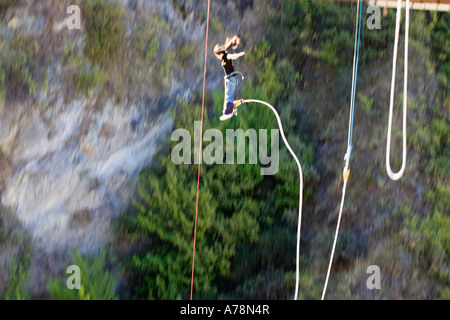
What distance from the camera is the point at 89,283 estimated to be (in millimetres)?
3248

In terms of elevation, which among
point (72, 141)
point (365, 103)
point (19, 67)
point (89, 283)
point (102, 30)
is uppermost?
point (102, 30)

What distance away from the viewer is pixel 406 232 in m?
3.28

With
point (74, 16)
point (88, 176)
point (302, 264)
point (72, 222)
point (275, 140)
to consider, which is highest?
point (74, 16)

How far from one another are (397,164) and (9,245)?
2.59 meters

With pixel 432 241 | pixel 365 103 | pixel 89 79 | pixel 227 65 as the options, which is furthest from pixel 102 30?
pixel 432 241

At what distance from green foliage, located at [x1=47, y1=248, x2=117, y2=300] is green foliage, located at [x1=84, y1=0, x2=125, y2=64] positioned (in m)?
1.30

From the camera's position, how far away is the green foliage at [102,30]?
11.0 feet

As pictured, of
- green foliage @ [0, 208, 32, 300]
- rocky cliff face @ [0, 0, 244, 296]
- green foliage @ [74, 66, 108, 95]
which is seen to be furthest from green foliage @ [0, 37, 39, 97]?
green foliage @ [0, 208, 32, 300]

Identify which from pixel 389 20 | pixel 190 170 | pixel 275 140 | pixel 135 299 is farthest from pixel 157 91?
pixel 389 20

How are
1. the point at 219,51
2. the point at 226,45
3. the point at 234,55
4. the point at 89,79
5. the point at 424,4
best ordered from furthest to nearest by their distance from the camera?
the point at 424,4
the point at 89,79
the point at 226,45
the point at 219,51
the point at 234,55

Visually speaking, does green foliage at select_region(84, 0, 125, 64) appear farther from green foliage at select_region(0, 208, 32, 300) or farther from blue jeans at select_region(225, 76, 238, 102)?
green foliage at select_region(0, 208, 32, 300)

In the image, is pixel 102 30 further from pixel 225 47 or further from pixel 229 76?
pixel 229 76

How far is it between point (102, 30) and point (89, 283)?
5.39 feet

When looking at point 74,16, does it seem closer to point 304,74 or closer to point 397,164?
point 304,74
